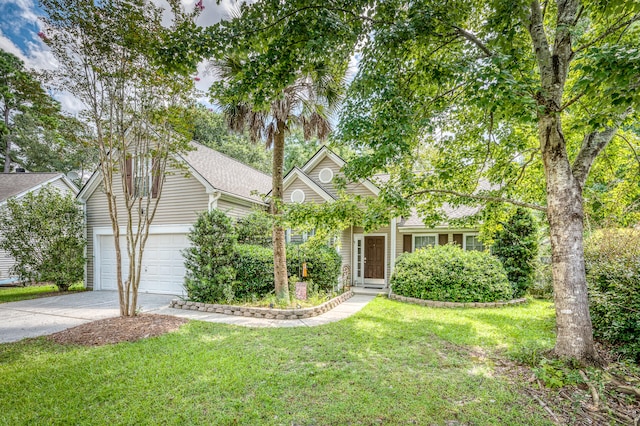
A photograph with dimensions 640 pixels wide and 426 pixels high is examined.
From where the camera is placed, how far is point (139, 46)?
5852mm

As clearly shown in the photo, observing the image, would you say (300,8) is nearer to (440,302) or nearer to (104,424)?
(104,424)

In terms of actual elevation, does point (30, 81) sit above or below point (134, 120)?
above

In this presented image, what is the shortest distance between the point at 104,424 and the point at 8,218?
13329 mm

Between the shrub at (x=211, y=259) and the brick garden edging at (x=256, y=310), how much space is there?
281mm

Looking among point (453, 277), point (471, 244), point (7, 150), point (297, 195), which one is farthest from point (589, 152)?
point (7, 150)

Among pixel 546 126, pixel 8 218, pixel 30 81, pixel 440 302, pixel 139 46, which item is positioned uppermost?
pixel 139 46

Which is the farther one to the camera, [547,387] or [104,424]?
[547,387]

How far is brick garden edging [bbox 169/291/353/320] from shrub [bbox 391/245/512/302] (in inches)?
119

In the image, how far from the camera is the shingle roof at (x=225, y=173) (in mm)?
10750

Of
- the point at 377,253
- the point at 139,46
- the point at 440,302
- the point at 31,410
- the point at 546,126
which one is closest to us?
the point at 31,410

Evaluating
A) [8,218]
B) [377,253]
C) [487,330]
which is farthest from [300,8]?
[8,218]

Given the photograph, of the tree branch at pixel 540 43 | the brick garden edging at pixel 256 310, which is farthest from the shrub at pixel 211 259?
the tree branch at pixel 540 43

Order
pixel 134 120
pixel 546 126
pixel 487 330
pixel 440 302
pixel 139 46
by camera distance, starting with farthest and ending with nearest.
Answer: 1. pixel 440 302
2. pixel 134 120
3. pixel 487 330
4. pixel 139 46
5. pixel 546 126

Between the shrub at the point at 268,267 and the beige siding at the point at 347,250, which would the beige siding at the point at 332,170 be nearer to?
the beige siding at the point at 347,250
